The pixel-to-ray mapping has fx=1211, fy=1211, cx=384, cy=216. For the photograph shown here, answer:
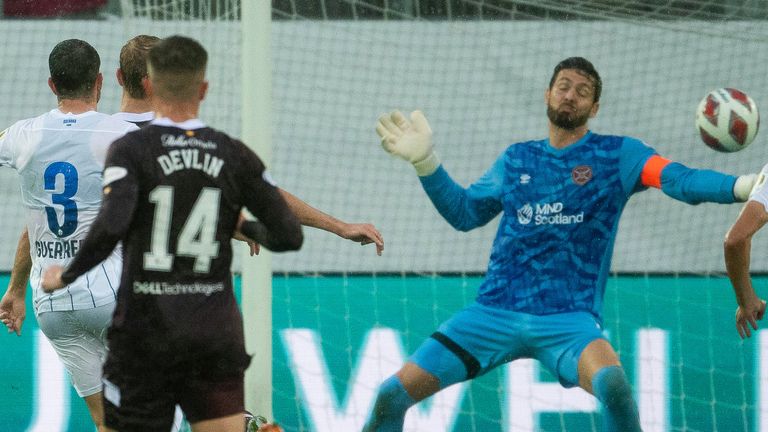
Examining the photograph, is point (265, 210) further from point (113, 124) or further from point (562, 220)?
point (562, 220)

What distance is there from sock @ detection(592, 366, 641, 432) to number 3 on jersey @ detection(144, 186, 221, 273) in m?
2.00

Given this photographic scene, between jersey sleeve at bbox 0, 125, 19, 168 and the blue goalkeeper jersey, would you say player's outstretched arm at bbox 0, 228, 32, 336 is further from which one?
the blue goalkeeper jersey

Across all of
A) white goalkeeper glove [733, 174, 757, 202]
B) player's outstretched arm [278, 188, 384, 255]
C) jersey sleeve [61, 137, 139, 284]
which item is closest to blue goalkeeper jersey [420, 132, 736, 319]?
white goalkeeper glove [733, 174, 757, 202]

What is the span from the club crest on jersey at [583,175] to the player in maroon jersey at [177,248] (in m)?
1.93

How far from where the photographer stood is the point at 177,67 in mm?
3783

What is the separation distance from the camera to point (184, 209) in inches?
147

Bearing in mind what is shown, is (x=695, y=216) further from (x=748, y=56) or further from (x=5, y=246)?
(x=5, y=246)

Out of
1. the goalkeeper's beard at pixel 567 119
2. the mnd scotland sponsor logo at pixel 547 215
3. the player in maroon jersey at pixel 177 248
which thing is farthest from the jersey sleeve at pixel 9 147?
the goalkeeper's beard at pixel 567 119

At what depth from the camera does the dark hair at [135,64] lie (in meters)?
5.12

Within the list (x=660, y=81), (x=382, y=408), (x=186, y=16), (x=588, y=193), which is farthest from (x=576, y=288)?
(x=186, y=16)

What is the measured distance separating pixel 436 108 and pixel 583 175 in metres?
2.53

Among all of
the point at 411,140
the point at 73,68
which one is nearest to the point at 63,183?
the point at 73,68

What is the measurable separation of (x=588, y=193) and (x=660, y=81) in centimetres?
268

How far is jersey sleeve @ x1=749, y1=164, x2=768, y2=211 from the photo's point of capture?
4766mm
